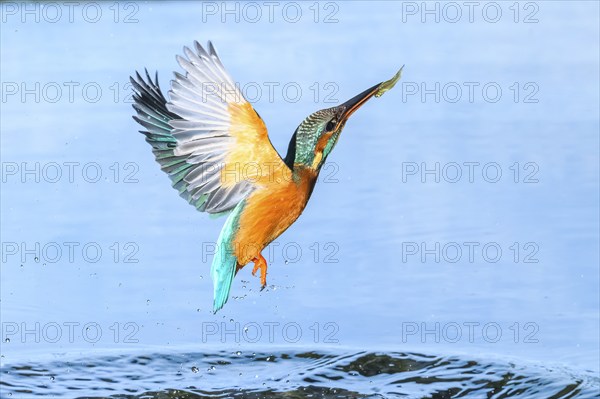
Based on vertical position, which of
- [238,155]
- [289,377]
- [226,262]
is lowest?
[289,377]

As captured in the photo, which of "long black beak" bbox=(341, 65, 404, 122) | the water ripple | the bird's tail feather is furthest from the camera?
the water ripple

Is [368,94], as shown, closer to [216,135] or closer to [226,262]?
[216,135]

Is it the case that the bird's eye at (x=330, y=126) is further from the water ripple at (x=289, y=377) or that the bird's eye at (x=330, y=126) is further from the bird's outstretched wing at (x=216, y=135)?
the water ripple at (x=289, y=377)

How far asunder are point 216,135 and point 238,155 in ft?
0.30

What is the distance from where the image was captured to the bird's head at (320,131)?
13.5 ft

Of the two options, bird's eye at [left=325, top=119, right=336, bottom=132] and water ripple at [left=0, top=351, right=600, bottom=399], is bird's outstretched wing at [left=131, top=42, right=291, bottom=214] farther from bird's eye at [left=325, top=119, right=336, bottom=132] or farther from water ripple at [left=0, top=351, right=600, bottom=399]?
water ripple at [left=0, top=351, right=600, bottom=399]

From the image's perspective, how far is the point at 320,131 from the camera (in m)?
4.14

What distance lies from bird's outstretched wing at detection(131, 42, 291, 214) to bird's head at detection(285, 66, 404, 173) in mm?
61

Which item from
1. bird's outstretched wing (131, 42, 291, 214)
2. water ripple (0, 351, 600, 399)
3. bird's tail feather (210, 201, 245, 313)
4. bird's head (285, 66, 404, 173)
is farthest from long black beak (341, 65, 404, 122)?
water ripple (0, 351, 600, 399)

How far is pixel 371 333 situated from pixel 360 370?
1.06 feet

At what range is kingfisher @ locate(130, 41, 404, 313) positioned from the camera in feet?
13.6

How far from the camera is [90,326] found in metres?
6.38

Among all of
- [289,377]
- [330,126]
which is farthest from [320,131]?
[289,377]

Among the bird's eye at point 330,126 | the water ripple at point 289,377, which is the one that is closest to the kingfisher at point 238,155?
the bird's eye at point 330,126
